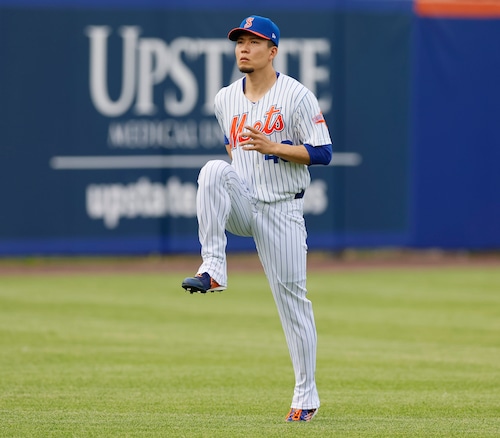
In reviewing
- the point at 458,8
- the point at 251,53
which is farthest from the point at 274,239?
the point at 458,8

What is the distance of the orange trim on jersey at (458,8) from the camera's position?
18828 millimetres

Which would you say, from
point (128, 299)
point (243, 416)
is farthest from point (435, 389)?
point (128, 299)

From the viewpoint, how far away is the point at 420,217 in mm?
18781

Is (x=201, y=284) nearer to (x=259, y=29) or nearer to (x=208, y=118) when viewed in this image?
(x=259, y=29)

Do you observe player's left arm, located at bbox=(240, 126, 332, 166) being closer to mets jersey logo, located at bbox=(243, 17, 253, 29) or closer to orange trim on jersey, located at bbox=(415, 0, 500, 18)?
mets jersey logo, located at bbox=(243, 17, 253, 29)

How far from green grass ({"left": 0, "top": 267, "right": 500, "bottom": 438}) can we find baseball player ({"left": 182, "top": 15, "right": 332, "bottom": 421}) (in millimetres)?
677

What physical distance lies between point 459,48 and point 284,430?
13.4 m

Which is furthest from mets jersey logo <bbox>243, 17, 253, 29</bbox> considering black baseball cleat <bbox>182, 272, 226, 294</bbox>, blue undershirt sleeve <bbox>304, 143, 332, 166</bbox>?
black baseball cleat <bbox>182, 272, 226, 294</bbox>

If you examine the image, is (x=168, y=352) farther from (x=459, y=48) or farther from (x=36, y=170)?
(x=459, y=48)

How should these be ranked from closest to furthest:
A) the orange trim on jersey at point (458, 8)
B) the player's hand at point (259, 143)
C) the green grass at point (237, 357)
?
the player's hand at point (259, 143) < the green grass at point (237, 357) < the orange trim on jersey at point (458, 8)

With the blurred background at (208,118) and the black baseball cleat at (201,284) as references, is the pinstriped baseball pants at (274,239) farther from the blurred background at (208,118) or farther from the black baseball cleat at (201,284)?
the blurred background at (208,118)

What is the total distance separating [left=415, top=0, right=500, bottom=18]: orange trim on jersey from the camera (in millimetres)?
18828

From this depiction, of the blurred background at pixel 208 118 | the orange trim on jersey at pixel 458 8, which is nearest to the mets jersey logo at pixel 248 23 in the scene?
the blurred background at pixel 208 118

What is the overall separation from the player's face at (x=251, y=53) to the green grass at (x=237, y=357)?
2.13 metres
